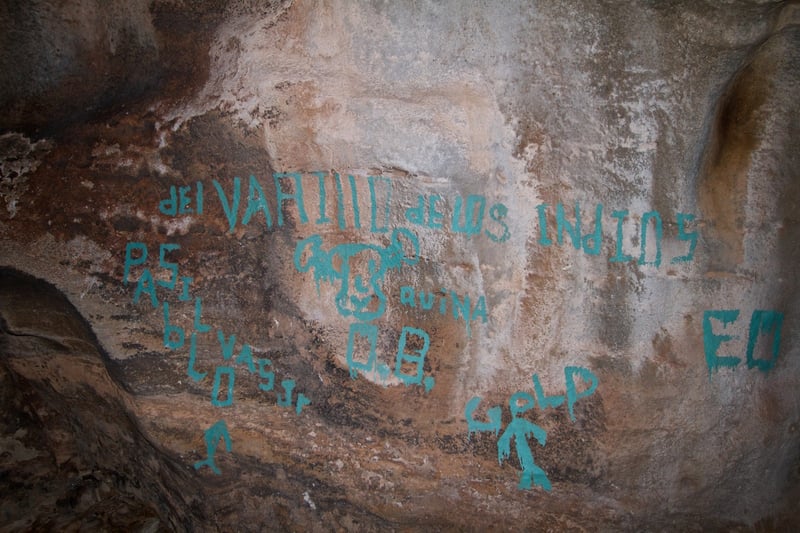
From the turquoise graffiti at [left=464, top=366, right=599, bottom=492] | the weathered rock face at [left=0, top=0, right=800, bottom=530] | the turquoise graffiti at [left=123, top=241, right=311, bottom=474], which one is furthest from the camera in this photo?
the turquoise graffiti at [left=123, top=241, right=311, bottom=474]

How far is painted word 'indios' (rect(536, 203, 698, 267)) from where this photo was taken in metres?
2.08

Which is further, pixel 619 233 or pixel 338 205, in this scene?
pixel 338 205

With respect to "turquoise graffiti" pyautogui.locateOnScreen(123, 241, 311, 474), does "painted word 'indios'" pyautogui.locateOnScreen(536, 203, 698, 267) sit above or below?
above

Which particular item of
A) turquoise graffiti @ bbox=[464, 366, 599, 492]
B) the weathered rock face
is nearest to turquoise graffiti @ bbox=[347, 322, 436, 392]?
the weathered rock face

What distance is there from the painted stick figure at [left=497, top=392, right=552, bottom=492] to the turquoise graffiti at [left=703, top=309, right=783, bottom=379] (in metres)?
0.63

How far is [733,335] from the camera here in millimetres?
2146

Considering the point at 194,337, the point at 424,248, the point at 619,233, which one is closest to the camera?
the point at 619,233

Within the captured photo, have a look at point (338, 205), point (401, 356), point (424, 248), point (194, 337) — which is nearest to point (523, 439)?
point (401, 356)

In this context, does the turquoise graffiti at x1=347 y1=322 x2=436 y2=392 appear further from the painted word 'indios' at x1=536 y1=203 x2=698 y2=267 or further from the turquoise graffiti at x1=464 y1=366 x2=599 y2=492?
the painted word 'indios' at x1=536 y1=203 x2=698 y2=267

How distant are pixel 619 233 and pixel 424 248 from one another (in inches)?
25.9

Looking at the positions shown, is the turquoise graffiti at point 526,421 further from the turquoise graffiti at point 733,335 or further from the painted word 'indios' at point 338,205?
the painted word 'indios' at point 338,205

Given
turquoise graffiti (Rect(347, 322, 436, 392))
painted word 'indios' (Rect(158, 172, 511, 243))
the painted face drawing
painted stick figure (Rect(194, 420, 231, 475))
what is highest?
painted word 'indios' (Rect(158, 172, 511, 243))

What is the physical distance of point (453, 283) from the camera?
220 cm

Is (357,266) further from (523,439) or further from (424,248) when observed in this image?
(523,439)
